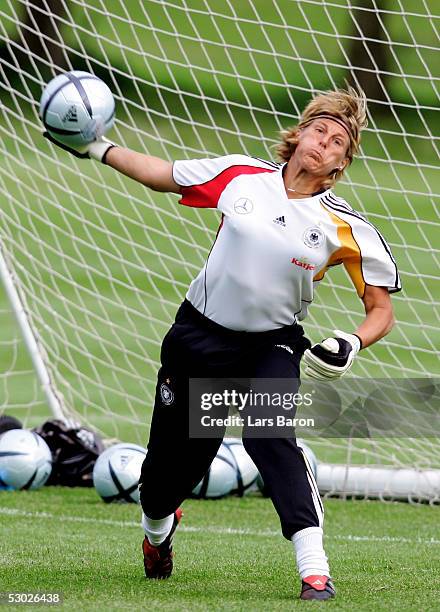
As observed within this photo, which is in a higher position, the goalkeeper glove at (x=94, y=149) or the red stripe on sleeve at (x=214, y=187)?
the goalkeeper glove at (x=94, y=149)

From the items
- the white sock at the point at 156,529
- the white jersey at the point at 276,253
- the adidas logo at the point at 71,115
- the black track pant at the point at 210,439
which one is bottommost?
the white sock at the point at 156,529

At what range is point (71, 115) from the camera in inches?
168

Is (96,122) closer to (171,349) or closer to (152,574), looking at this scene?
(171,349)

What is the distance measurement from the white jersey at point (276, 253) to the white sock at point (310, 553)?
744 millimetres

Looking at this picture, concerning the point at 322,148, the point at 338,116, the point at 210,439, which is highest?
the point at 338,116

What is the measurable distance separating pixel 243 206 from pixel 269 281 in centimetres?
30

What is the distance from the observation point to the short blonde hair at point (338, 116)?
430 cm

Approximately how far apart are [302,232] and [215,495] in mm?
2962

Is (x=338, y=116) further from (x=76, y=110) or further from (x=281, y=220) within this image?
(x=76, y=110)

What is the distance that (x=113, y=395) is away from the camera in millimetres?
8938

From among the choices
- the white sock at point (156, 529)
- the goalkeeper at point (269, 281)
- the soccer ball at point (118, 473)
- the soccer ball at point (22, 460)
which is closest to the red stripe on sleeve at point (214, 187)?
the goalkeeper at point (269, 281)

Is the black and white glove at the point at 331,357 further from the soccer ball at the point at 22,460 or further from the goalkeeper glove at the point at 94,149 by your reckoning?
the soccer ball at the point at 22,460

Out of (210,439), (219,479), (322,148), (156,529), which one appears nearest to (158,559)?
(156,529)

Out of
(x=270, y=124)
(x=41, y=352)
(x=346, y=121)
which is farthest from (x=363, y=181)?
(x=346, y=121)
